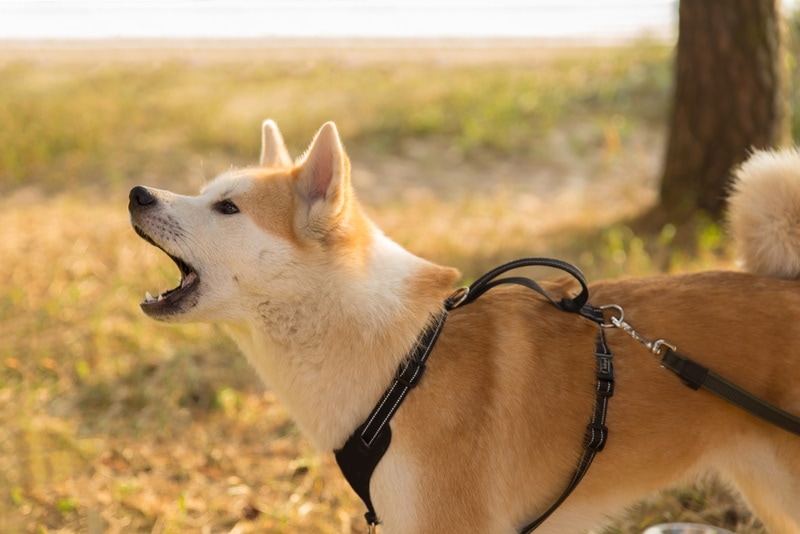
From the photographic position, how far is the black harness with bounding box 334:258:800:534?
8.07ft

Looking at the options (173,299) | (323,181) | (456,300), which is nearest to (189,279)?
(173,299)

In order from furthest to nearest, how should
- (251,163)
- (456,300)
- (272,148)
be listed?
(251,163) < (272,148) < (456,300)

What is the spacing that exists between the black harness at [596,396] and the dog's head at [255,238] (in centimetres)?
42

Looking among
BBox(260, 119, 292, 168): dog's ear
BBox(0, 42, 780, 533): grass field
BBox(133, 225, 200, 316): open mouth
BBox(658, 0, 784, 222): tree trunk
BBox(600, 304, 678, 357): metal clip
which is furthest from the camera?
BBox(658, 0, 784, 222): tree trunk

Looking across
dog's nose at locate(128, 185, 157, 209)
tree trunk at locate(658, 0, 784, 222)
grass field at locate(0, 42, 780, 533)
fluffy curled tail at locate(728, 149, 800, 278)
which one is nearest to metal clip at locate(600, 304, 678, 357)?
fluffy curled tail at locate(728, 149, 800, 278)

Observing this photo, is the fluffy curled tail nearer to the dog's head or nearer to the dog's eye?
the dog's head

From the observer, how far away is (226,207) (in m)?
2.75

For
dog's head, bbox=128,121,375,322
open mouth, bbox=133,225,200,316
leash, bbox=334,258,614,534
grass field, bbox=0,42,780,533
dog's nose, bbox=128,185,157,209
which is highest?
dog's nose, bbox=128,185,157,209

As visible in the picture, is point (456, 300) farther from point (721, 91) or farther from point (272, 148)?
point (721, 91)

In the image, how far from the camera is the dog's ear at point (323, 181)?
8.58 ft

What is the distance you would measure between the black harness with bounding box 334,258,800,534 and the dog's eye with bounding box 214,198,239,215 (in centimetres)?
80

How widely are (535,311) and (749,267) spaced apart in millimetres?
864

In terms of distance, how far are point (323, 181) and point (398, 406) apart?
0.82m

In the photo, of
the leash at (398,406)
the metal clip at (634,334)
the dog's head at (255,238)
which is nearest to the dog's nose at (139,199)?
the dog's head at (255,238)
